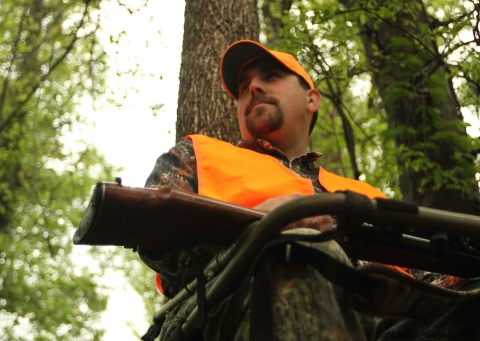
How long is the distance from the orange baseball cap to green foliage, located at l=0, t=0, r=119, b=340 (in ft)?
11.9

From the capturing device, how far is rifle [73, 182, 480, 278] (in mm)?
1909

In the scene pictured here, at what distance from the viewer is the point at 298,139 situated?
4.05 m

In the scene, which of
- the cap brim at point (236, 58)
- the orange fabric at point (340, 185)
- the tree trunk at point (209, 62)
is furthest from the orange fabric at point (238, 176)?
the tree trunk at point (209, 62)

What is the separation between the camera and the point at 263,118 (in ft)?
12.8

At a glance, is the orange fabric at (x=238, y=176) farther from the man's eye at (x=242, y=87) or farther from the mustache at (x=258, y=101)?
the man's eye at (x=242, y=87)

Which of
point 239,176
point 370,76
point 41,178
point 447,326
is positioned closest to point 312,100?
point 239,176

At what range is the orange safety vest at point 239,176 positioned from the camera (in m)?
2.96

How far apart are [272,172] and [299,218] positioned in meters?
1.33

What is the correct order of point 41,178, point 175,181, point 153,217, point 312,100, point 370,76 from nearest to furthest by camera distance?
point 153,217, point 175,181, point 312,100, point 370,76, point 41,178

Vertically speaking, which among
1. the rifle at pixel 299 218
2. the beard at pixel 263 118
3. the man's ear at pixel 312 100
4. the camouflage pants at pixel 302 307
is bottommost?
the camouflage pants at pixel 302 307

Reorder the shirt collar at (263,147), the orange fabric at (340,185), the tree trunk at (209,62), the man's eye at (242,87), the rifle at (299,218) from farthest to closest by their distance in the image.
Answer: the tree trunk at (209,62)
the man's eye at (242,87)
the shirt collar at (263,147)
the orange fabric at (340,185)
the rifle at (299,218)

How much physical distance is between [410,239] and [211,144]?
1.30 metres

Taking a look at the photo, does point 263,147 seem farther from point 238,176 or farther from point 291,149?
point 238,176

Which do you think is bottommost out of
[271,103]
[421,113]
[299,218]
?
[299,218]
